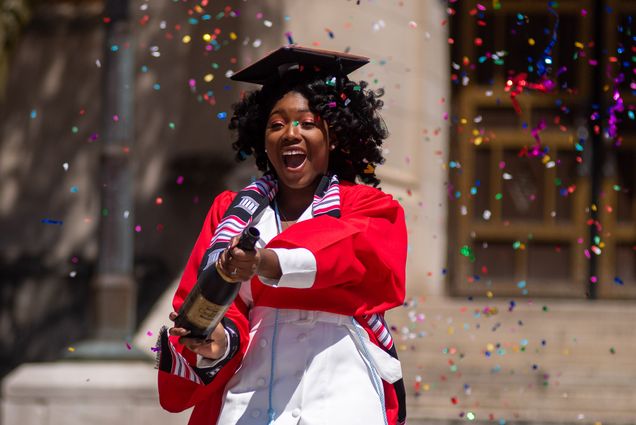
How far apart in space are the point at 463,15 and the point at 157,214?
2.83 meters

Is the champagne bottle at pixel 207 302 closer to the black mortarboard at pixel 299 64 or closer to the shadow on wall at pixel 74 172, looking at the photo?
the black mortarboard at pixel 299 64

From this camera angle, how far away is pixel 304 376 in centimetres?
340

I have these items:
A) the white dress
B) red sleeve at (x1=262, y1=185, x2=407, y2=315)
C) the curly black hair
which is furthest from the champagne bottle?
the curly black hair

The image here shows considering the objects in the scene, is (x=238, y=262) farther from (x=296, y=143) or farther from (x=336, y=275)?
(x=296, y=143)

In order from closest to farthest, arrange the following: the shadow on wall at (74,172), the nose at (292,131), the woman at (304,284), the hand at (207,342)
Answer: the hand at (207,342), the woman at (304,284), the nose at (292,131), the shadow on wall at (74,172)

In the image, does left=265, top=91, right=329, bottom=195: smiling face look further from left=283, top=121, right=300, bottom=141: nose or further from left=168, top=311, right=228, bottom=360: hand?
left=168, top=311, right=228, bottom=360: hand

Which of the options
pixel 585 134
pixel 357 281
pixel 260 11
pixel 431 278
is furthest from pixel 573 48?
pixel 357 281

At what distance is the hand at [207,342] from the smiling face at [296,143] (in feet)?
1.64

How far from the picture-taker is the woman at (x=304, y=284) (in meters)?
3.32

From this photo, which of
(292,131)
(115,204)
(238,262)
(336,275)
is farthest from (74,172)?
(238,262)

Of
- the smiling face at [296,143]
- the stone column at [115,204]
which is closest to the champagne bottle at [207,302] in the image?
the smiling face at [296,143]

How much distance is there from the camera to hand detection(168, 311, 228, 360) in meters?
3.21

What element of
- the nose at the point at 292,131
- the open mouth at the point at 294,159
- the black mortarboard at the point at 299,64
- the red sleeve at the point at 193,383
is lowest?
the red sleeve at the point at 193,383

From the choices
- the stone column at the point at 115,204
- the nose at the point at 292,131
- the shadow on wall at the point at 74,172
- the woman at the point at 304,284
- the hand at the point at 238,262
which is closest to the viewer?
the hand at the point at 238,262
